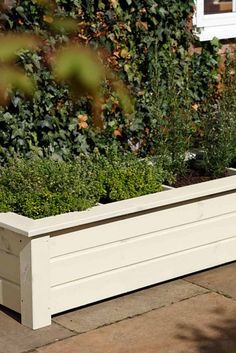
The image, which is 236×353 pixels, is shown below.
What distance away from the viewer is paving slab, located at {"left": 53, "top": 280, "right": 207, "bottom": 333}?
5355mm

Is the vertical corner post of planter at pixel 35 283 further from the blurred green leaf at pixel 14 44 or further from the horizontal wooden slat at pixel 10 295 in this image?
the blurred green leaf at pixel 14 44

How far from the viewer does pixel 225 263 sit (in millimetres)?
6266

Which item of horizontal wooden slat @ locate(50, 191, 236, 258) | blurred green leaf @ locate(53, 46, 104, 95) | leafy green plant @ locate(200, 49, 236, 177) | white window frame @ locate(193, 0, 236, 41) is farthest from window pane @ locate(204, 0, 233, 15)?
horizontal wooden slat @ locate(50, 191, 236, 258)

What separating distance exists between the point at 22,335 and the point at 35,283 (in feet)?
0.90

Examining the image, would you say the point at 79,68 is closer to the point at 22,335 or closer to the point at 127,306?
the point at 127,306

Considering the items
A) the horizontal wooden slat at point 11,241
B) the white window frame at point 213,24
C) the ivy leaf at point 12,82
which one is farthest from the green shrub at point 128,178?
the white window frame at point 213,24

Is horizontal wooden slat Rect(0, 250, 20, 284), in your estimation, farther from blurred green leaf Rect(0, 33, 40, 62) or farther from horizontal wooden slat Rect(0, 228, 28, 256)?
blurred green leaf Rect(0, 33, 40, 62)

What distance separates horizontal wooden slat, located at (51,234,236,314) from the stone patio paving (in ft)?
0.22

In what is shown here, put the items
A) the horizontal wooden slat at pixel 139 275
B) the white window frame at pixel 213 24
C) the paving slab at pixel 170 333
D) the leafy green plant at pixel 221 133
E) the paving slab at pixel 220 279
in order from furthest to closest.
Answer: the white window frame at pixel 213 24, the leafy green plant at pixel 221 133, the paving slab at pixel 220 279, the horizontal wooden slat at pixel 139 275, the paving slab at pixel 170 333

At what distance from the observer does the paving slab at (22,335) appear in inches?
198

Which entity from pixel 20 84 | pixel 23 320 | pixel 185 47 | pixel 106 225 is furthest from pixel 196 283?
pixel 185 47

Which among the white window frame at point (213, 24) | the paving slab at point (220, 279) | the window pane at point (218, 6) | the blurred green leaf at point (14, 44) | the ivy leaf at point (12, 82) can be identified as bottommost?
the paving slab at point (220, 279)

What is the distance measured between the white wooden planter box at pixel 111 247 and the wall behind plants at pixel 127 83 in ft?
2.18

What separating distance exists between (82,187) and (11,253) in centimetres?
63
